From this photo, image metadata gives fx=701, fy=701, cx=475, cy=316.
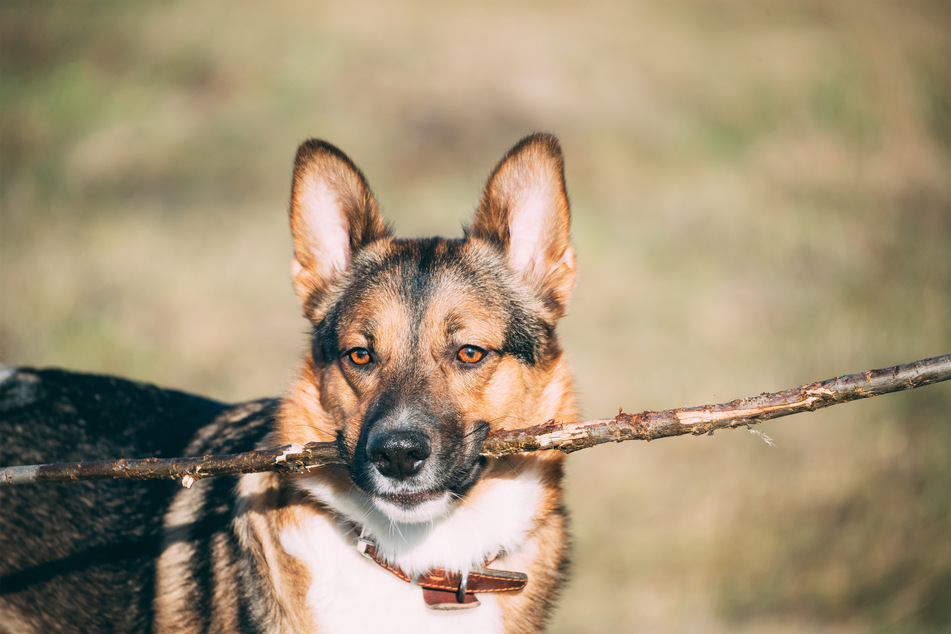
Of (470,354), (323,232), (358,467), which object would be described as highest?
(323,232)

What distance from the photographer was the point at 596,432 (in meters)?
2.62

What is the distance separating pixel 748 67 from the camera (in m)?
12.9

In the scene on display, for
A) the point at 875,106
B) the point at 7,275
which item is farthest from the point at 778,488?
the point at 7,275

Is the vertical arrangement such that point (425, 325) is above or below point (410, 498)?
above

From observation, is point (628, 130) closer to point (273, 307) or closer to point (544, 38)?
point (544, 38)

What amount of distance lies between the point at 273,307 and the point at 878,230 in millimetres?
9370

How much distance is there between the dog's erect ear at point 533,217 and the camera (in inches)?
135

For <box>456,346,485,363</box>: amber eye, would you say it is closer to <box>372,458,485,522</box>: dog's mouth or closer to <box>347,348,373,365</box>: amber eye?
<box>347,348,373,365</box>: amber eye

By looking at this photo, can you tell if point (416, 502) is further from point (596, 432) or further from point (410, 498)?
point (596, 432)

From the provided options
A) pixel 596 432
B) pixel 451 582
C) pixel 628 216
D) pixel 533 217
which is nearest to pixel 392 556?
pixel 451 582

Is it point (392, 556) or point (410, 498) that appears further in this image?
point (392, 556)

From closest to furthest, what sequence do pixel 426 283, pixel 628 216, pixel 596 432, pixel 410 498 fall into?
pixel 596 432 < pixel 410 498 < pixel 426 283 < pixel 628 216

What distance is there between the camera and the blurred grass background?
7797mm

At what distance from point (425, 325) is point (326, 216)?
91 centimetres
